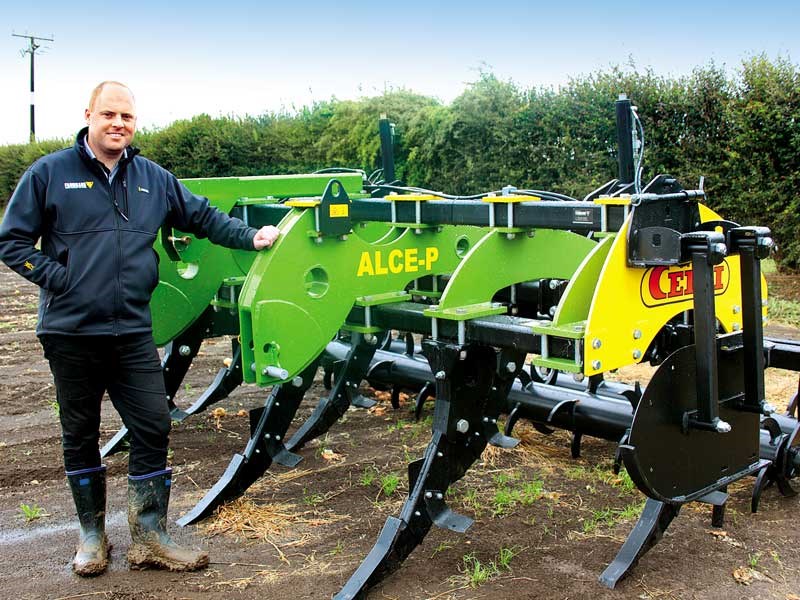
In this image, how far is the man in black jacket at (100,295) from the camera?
11.7 feet

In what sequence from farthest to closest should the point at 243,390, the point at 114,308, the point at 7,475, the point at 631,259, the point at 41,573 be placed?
the point at 243,390 < the point at 7,475 < the point at 41,573 < the point at 114,308 < the point at 631,259

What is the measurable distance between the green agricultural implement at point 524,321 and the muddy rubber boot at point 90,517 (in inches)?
22.8

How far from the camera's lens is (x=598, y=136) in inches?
478

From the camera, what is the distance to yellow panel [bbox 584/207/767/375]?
10.6 ft

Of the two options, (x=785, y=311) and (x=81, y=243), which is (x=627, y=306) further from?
(x=785, y=311)

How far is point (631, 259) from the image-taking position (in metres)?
3.30

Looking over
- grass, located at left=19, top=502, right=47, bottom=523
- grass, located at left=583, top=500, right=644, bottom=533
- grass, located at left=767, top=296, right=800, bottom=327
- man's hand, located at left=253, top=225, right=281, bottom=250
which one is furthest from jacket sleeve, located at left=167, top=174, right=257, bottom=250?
grass, located at left=767, top=296, right=800, bottom=327

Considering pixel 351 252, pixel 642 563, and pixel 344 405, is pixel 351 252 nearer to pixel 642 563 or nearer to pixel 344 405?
pixel 344 405

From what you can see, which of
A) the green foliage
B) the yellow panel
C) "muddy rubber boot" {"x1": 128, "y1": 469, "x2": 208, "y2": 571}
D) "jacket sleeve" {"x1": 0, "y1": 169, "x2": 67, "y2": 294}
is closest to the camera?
the yellow panel

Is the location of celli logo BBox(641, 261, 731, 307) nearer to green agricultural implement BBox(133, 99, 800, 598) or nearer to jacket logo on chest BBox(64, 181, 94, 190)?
green agricultural implement BBox(133, 99, 800, 598)

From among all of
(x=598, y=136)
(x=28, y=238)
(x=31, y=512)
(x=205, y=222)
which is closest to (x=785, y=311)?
(x=598, y=136)

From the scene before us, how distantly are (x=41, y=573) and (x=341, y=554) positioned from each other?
1325mm

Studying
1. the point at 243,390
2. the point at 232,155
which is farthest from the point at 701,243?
the point at 232,155

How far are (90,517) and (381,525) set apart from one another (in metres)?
1.37
